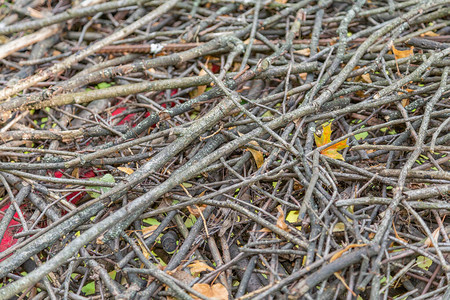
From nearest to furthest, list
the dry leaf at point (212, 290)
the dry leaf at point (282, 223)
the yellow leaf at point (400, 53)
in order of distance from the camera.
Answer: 1. the dry leaf at point (212, 290)
2. the dry leaf at point (282, 223)
3. the yellow leaf at point (400, 53)

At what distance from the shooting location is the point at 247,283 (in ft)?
4.46

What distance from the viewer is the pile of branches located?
1.33 meters

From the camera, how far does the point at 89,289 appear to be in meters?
1.48

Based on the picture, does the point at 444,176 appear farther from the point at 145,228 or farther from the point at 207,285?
the point at 145,228

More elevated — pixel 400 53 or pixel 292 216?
pixel 400 53

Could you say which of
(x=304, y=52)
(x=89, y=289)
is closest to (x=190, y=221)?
(x=89, y=289)

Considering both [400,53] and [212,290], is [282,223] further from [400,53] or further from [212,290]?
[400,53]

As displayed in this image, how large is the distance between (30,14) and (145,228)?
180cm

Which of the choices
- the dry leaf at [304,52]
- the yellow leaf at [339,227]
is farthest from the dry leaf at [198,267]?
the dry leaf at [304,52]

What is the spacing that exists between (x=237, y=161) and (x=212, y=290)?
53cm

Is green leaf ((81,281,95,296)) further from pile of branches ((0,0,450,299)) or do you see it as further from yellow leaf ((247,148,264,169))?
yellow leaf ((247,148,264,169))

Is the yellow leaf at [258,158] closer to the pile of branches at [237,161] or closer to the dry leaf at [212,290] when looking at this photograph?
the pile of branches at [237,161]

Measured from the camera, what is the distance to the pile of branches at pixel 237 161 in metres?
1.33

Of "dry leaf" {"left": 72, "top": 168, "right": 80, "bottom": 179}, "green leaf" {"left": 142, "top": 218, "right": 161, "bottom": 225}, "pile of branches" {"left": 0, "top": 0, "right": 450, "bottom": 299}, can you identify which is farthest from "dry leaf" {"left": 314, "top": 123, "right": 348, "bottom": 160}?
"dry leaf" {"left": 72, "top": 168, "right": 80, "bottom": 179}
